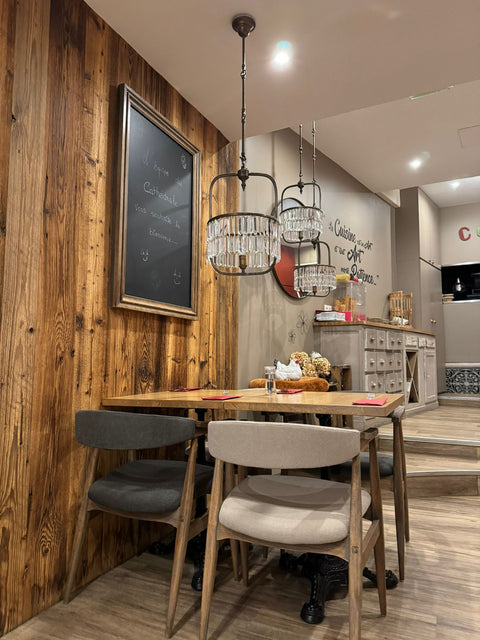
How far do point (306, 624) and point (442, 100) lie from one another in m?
4.11

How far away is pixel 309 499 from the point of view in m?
1.65

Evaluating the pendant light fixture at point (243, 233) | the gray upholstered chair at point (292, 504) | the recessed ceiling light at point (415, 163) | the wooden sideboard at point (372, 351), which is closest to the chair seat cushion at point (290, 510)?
the gray upholstered chair at point (292, 504)

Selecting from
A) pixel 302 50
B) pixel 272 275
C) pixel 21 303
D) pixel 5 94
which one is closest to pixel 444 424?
pixel 272 275

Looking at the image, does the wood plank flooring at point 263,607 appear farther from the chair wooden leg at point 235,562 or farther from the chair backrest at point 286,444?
the chair backrest at point 286,444

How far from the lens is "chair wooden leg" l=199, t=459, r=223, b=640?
1.57 metres

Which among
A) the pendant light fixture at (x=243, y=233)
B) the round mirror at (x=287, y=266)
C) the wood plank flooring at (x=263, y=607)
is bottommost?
the wood plank flooring at (x=263, y=607)

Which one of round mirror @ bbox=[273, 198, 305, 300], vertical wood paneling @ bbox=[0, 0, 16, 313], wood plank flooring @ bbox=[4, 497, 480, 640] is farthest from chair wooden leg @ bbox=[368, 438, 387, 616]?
round mirror @ bbox=[273, 198, 305, 300]

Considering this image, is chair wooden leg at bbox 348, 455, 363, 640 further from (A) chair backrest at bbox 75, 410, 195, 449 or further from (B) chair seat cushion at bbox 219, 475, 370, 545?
(A) chair backrest at bbox 75, 410, 195, 449

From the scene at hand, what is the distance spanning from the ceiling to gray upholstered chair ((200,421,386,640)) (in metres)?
2.03

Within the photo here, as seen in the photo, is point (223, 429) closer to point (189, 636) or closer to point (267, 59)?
point (189, 636)

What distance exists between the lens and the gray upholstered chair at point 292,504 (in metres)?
1.37

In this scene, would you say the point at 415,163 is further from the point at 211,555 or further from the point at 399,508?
the point at 211,555

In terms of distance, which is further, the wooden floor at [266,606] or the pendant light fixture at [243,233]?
the pendant light fixture at [243,233]

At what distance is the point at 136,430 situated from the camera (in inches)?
68.8
